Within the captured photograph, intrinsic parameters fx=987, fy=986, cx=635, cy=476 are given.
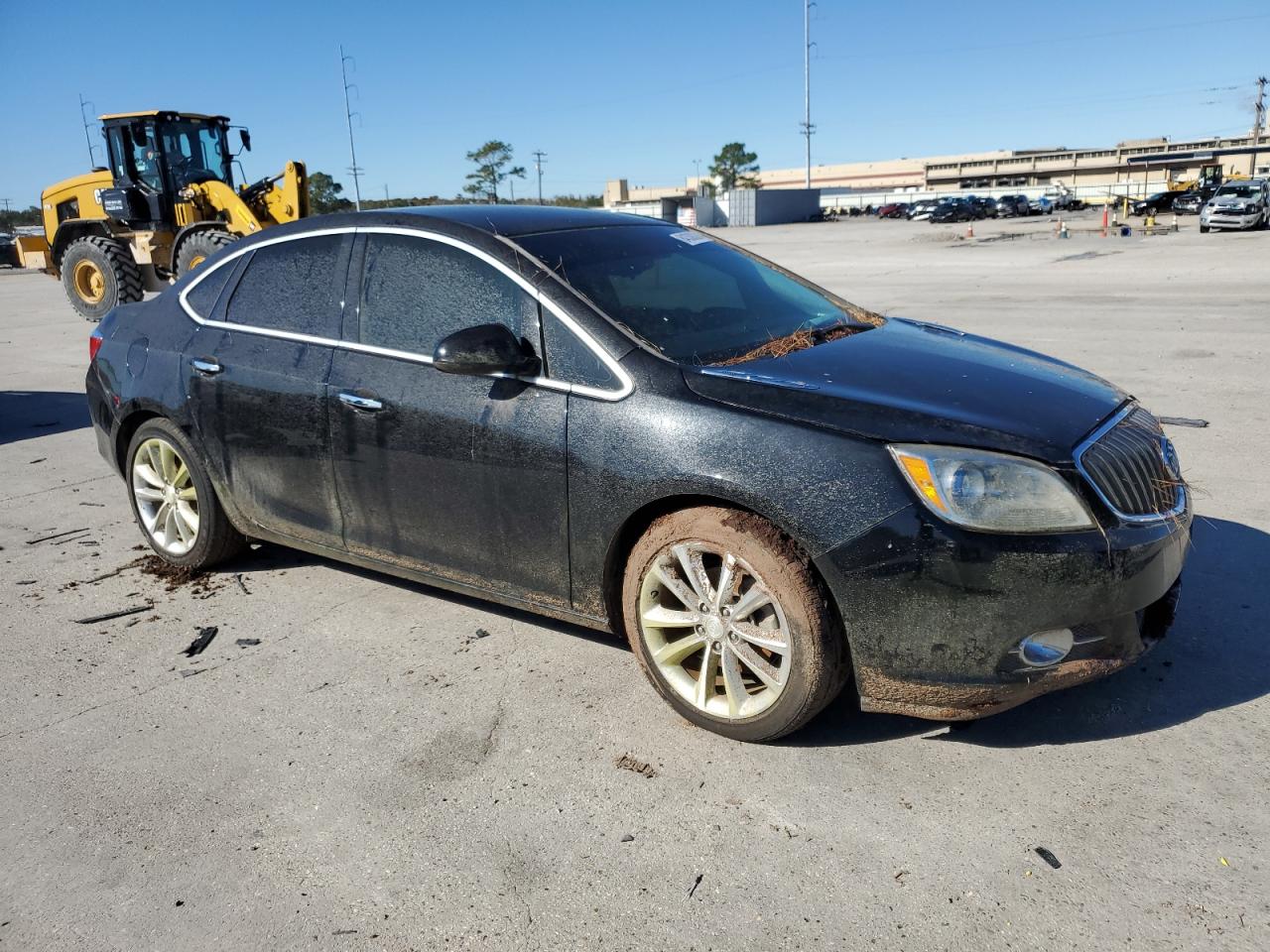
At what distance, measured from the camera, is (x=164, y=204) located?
16625mm

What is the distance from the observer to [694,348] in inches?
138

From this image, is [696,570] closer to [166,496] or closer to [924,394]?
[924,394]

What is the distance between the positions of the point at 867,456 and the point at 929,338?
4.40 ft

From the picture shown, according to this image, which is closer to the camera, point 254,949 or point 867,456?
point 254,949

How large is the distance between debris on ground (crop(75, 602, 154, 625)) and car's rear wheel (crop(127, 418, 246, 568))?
1.15 ft

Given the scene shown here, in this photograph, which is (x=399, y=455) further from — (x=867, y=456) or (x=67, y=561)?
(x=67, y=561)

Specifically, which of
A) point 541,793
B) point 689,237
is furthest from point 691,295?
point 541,793

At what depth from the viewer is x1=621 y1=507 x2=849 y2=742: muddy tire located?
2.99 metres

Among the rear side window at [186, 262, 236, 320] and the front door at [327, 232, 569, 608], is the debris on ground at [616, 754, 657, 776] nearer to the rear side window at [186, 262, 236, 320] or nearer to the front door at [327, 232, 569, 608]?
the front door at [327, 232, 569, 608]

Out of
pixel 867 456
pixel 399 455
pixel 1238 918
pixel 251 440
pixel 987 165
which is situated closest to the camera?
pixel 1238 918

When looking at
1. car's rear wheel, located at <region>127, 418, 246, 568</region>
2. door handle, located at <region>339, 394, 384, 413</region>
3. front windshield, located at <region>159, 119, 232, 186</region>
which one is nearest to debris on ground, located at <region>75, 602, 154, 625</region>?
car's rear wheel, located at <region>127, 418, 246, 568</region>

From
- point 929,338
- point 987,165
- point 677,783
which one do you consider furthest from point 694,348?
point 987,165

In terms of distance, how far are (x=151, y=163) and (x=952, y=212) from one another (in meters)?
51.5

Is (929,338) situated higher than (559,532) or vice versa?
(929,338)
